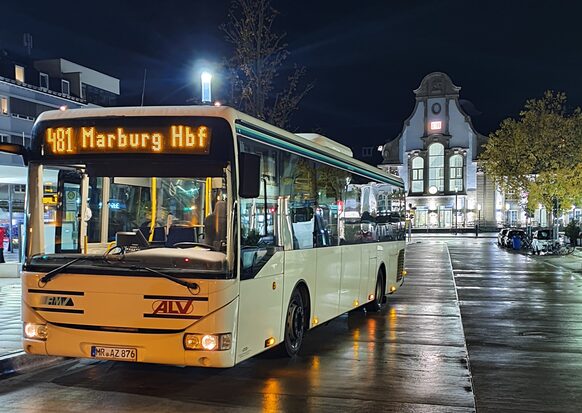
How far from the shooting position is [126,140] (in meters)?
7.37

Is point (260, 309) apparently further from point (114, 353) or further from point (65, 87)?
point (65, 87)

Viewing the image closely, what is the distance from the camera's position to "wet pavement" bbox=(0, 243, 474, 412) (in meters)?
7.29

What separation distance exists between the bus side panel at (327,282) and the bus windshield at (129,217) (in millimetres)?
3148

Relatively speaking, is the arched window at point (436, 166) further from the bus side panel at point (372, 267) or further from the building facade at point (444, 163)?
the bus side panel at point (372, 267)

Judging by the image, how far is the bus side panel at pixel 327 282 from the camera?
34.1 ft

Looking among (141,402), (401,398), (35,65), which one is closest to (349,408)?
(401,398)

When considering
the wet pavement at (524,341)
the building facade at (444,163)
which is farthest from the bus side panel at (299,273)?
the building facade at (444,163)

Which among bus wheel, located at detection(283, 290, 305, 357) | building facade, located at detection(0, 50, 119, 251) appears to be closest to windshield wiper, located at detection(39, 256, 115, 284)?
bus wheel, located at detection(283, 290, 305, 357)

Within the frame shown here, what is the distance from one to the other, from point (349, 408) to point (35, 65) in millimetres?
53252

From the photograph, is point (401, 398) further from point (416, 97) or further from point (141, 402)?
point (416, 97)

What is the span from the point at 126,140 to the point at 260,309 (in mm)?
2509

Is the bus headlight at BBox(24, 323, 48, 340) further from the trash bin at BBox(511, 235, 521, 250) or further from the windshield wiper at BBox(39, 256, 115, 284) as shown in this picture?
the trash bin at BBox(511, 235, 521, 250)

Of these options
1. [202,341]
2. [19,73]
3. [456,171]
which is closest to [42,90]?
[19,73]

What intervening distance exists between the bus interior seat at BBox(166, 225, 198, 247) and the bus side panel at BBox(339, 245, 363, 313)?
4.53 m
